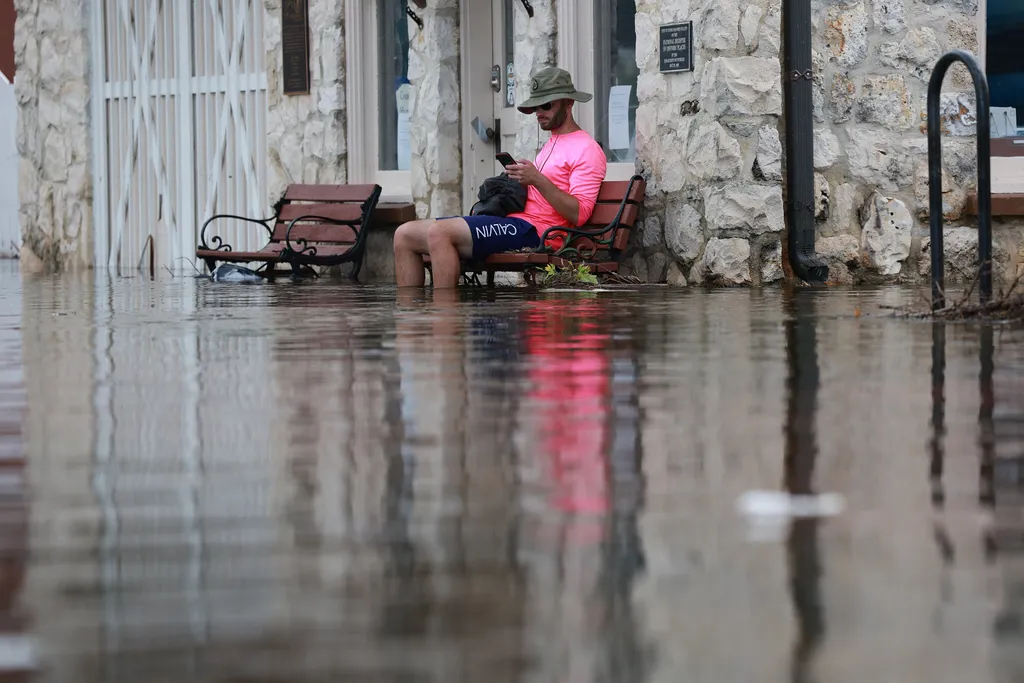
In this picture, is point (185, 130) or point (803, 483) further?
point (185, 130)

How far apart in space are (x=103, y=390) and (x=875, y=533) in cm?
224

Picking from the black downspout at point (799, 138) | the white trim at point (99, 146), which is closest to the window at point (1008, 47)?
the black downspout at point (799, 138)

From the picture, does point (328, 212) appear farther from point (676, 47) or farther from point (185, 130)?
point (676, 47)

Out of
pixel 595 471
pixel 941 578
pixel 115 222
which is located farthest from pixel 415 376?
pixel 115 222

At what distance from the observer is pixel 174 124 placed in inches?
542

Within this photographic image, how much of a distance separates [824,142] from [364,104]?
12.1 feet

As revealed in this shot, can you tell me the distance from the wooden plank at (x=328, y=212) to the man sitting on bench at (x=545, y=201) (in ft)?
7.78

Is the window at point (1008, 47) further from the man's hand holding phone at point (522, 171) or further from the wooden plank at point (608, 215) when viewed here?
the man's hand holding phone at point (522, 171)

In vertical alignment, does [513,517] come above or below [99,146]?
below

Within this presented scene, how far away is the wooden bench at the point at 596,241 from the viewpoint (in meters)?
8.84

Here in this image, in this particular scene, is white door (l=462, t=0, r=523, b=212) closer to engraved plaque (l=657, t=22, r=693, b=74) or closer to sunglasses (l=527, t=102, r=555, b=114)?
engraved plaque (l=657, t=22, r=693, b=74)

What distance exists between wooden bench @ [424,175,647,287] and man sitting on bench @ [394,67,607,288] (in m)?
0.08

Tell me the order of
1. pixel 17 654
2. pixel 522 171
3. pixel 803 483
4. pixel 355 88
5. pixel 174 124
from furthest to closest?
pixel 174 124, pixel 355 88, pixel 522 171, pixel 803 483, pixel 17 654

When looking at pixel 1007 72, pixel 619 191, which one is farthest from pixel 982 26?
pixel 619 191
